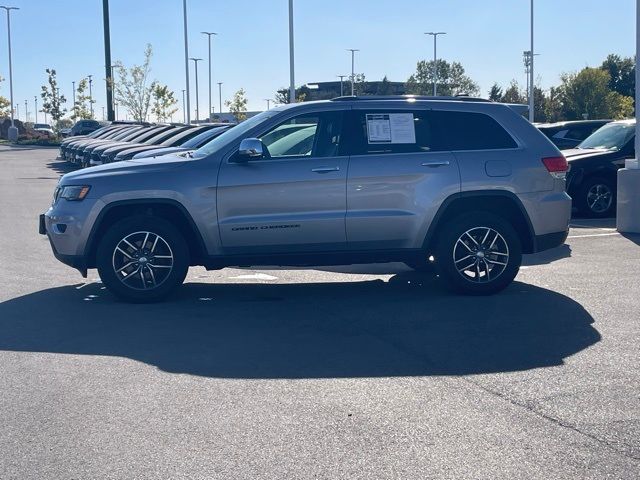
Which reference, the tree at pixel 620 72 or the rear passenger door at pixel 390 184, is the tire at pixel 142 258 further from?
the tree at pixel 620 72

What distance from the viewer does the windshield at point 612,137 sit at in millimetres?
17328

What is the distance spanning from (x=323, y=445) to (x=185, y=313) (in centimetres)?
384

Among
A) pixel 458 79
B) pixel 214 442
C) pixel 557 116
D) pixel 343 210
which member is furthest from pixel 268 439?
pixel 458 79

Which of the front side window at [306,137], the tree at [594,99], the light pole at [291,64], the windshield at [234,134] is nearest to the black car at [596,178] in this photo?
the front side window at [306,137]

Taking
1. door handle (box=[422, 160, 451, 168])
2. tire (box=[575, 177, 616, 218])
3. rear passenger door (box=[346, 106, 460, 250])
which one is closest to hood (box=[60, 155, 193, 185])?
rear passenger door (box=[346, 106, 460, 250])

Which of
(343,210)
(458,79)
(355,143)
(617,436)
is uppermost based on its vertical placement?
(458,79)

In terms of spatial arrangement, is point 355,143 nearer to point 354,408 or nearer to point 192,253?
point 192,253

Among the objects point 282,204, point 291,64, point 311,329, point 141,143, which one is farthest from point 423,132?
point 291,64

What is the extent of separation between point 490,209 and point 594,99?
5286cm

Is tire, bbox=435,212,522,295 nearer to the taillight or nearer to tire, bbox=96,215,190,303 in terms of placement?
the taillight

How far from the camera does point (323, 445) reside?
522 cm

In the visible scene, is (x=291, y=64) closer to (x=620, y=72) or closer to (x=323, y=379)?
(x=323, y=379)

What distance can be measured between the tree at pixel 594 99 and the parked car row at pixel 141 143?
33.1 meters

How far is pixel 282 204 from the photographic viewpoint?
30.4ft
